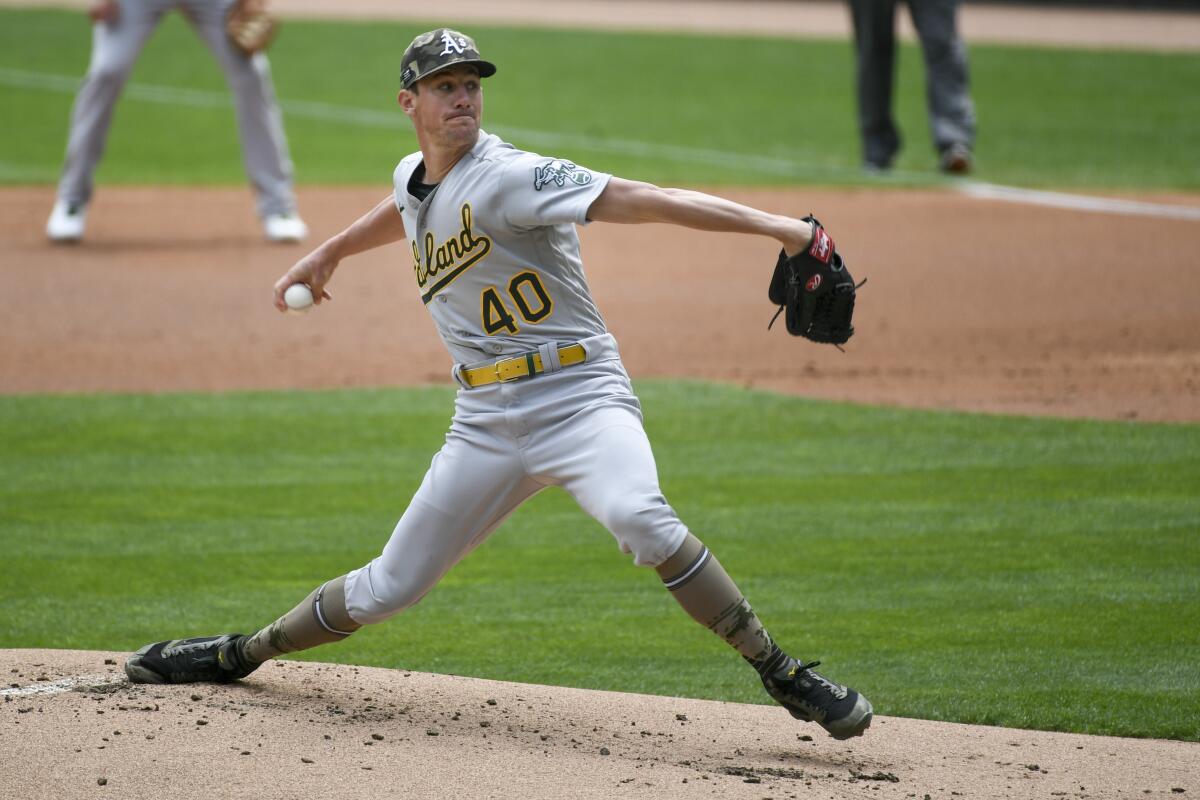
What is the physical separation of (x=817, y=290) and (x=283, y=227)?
7961mm

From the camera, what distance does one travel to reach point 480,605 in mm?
5613

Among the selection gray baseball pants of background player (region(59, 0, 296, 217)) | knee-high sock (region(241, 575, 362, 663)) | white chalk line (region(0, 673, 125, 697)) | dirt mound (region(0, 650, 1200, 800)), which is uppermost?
gray baseball pants of background player (region(59, 0, 296, 217))

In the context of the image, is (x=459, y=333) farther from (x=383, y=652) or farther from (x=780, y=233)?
(x=383, y=652)

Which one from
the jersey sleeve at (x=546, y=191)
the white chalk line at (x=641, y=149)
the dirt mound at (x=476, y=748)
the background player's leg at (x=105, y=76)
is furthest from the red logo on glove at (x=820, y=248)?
the white chalk line at (x=641, y=149)

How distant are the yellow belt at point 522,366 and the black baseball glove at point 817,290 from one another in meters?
0.50

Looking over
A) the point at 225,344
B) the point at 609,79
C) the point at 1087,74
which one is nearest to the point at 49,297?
the point at 225,344

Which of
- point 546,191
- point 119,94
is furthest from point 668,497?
point 119,94

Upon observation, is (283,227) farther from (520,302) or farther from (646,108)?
(520,302)

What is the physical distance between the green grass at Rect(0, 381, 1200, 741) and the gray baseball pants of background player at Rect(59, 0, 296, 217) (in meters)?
3.24

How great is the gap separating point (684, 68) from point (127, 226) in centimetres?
1008

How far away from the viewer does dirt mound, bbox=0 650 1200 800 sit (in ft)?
12.6

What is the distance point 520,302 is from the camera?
4109mm

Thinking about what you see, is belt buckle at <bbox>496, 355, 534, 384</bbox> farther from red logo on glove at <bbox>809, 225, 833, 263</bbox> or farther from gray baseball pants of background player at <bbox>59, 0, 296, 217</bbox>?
gray baseball pants of background player at <bbox>59, 0, 296, 217</bbox>

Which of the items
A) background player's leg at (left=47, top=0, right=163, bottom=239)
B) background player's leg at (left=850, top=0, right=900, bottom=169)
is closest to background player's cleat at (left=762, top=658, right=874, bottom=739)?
background player's leg at (left=47, top=0, right=163, bottom=239)
